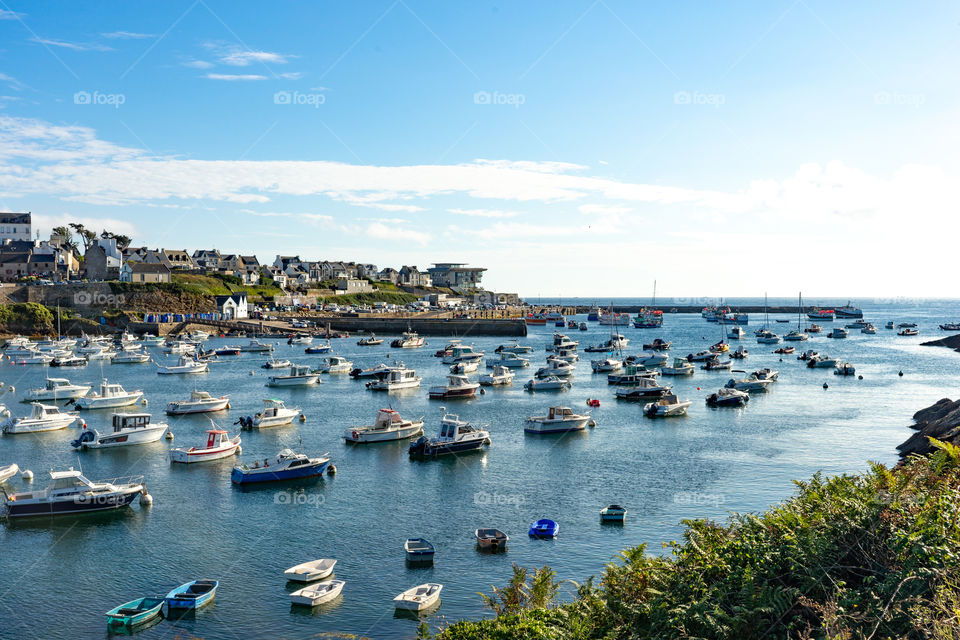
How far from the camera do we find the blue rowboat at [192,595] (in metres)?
25.2

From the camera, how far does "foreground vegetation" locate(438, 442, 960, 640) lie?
1312 cm

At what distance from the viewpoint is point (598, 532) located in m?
33.2

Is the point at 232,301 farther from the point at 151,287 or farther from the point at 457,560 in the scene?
the point at 457,560

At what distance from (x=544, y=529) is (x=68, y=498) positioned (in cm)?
2351

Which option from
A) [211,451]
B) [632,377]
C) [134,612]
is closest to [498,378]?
[632,377]

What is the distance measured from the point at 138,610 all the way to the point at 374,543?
10302 mm

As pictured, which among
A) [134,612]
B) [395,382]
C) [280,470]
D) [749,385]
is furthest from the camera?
[749,385]

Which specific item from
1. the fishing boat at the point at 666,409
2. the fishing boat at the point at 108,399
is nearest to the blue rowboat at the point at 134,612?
the fishing boat at the point at 666,409

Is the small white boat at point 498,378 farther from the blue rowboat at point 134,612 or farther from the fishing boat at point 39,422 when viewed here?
the blue rowboat at point 134,612

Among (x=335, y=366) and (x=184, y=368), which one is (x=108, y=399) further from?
(x=335, y=366)

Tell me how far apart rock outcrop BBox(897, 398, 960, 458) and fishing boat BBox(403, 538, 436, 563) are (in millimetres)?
28150

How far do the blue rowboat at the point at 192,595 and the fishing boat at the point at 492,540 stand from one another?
10.8 metres

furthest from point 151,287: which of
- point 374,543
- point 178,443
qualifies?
point 374,543

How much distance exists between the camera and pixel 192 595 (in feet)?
83.9
